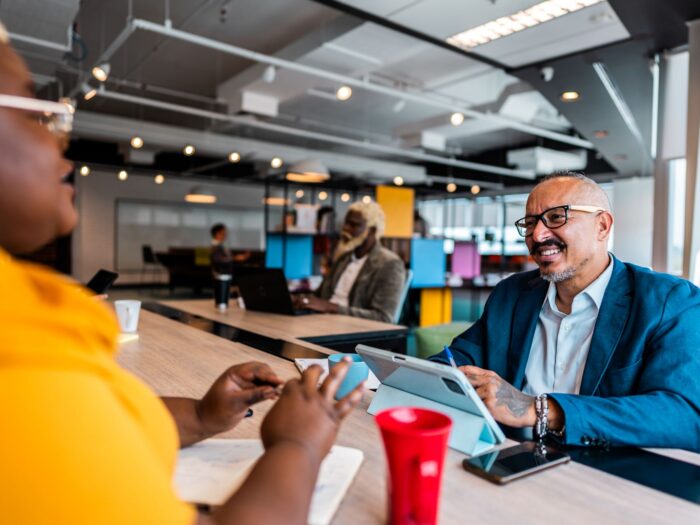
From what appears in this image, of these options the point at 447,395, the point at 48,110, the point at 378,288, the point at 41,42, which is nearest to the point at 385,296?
the point at 378,288

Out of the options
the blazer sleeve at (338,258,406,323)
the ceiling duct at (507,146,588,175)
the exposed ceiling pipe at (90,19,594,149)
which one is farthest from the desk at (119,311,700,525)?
the ceiling duct at (507,146,588,175)

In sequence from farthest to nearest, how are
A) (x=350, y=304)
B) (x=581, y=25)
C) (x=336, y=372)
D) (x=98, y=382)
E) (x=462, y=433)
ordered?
(x=581, y=25)
(x=350, y=304)
(x=462, y=433)
(x=336, y=372)
(x=98, y=382)

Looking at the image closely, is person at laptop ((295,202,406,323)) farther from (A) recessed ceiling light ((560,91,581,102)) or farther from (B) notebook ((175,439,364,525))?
(A) recessed ceiling light ((560,91,581,102))

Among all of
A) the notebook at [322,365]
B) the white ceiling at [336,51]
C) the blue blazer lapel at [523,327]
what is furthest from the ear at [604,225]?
the white ceiling at [336,51]

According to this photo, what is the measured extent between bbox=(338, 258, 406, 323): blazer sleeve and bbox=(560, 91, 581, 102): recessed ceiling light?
15.1 ft

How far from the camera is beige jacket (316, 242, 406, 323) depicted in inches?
139

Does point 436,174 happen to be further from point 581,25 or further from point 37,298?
point 37,298

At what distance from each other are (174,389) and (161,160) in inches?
531

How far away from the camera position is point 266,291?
317 centimetres

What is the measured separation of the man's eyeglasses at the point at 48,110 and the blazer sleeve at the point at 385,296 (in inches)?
111

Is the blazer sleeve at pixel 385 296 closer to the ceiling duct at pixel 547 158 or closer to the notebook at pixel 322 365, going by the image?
the notebook at pixel 322 365

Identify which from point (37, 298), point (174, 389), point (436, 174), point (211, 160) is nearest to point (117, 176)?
point (211, 160)

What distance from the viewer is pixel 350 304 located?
3.82 meters

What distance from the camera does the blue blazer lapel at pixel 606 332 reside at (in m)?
1.57
